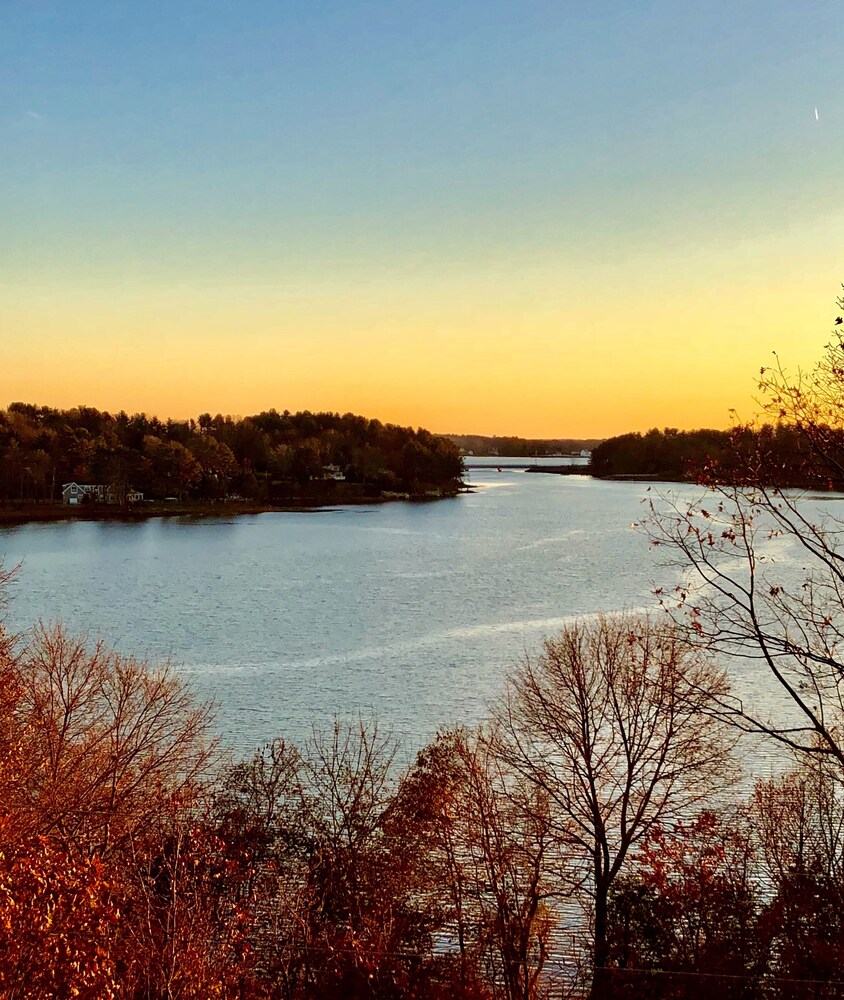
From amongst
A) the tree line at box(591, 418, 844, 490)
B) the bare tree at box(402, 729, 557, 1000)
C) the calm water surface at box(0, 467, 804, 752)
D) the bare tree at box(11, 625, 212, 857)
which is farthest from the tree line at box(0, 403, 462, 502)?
A: the tree line at box(591, 418, 844, 490)

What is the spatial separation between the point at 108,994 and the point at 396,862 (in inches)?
260

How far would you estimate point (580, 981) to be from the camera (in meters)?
11.2

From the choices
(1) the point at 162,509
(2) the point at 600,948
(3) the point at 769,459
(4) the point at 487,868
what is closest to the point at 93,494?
(1) the point at 162,509

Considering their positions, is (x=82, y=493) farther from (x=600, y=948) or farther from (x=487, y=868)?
(x=600, y=948)

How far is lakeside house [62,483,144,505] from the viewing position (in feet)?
268

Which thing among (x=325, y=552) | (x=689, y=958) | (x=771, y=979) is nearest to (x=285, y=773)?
(x=689, y=958)

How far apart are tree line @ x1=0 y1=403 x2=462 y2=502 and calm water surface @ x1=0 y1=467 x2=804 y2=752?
60.7ft

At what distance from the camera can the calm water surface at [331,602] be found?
72.0 ft

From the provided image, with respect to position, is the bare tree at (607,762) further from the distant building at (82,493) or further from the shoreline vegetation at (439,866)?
the distant building at (82,493)

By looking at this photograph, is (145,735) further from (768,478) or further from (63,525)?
(63,525)

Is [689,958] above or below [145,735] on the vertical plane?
below

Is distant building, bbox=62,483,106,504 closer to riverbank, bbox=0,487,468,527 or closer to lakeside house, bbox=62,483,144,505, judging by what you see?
lakeside house, bbox=62,483,144,505

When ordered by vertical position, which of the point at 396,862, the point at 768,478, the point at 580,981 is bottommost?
the point at 580,981

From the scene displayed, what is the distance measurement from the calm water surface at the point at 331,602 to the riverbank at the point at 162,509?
8836 millimetres
